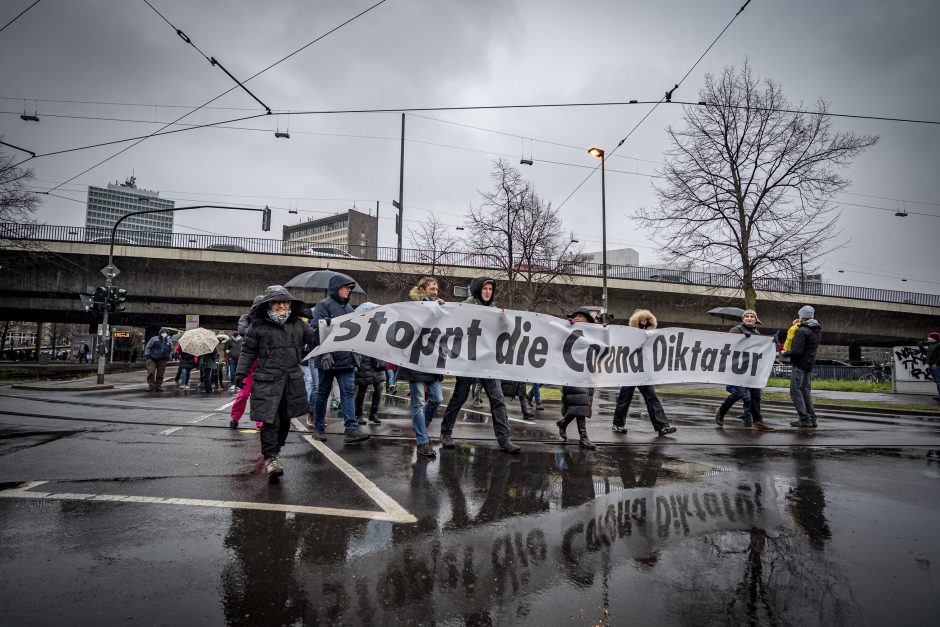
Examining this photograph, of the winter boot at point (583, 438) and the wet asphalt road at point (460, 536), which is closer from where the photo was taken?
the wet asphalt road at point (460, 536)

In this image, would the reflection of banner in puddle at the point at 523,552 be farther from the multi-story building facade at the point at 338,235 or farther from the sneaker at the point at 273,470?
the multi-story building facade at the point at 338,235

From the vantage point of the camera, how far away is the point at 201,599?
→ 7.92ft

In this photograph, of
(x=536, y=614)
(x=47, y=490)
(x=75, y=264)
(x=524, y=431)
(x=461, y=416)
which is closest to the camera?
(x=536, y=614)

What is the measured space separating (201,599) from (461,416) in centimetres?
745

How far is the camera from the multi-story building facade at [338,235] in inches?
1265

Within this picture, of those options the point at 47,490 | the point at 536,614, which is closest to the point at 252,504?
the point at 47,490

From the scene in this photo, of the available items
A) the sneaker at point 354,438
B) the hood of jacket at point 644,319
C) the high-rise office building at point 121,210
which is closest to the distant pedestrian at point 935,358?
the hood of jacket at point 644,319

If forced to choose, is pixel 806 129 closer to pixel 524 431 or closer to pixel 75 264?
pixel 524 431

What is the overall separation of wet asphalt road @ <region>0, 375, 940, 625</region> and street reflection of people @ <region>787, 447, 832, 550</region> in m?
0.02

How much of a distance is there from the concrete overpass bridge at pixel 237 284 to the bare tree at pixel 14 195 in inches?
84.5

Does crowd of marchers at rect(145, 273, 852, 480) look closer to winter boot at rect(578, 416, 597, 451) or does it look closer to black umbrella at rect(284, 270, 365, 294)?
winter boot at rect(578, 416, 597, 451)

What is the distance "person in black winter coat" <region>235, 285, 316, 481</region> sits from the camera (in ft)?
15.8

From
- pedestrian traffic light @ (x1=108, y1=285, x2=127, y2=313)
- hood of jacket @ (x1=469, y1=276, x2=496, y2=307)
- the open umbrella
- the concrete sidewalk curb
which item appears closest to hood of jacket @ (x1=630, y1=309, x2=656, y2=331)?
hood of jacket @ (x1=469, y1=276, x2=496, y2=307)

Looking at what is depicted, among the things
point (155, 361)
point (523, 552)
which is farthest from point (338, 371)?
point (155, 361)
